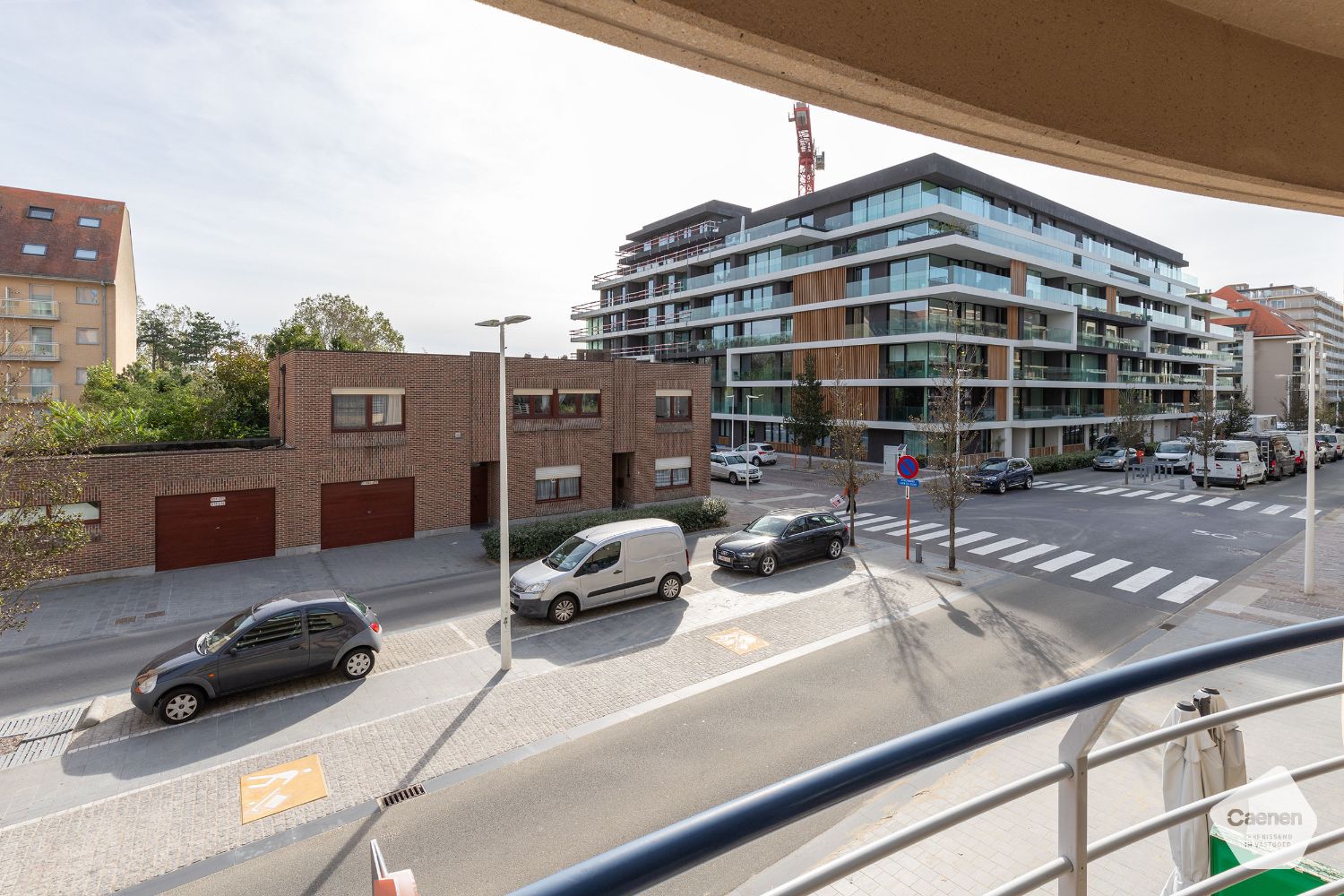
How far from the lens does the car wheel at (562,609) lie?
13062mm

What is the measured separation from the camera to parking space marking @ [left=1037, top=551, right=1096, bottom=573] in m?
17.0

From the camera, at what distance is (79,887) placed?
6.23 metres

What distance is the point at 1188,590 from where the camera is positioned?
1521cm

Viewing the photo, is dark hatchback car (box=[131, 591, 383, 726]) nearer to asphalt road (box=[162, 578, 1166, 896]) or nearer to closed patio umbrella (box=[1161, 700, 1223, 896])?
asphalt road (box=[162, 578, 1166, 896])

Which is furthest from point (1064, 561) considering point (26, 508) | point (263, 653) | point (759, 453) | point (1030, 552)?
point (759, 453)

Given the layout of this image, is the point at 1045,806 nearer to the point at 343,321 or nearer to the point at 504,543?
the point at 504,543

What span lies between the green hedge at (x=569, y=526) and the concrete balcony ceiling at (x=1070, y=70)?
47.6ft

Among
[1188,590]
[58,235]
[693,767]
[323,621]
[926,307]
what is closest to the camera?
[693,767]

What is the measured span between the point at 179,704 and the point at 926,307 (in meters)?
36.4

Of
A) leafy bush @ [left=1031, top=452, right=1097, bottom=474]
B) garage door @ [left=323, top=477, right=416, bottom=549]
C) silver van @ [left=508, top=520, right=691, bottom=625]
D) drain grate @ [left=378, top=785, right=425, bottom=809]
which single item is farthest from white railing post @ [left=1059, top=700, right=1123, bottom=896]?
leafy bush @ [left=1031, top=452, right=1097, bottom=474]

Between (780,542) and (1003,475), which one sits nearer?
(780,542)

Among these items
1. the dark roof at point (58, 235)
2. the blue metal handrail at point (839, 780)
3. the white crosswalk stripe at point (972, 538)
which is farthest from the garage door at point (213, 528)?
the dark roof at point (58, 235)

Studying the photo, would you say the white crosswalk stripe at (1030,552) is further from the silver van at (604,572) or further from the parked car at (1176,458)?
the parked car at (1176,458)

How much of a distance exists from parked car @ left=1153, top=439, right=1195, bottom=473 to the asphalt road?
2915cm
